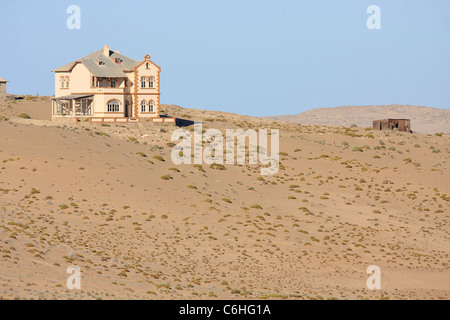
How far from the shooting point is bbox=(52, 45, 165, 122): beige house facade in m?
83.4

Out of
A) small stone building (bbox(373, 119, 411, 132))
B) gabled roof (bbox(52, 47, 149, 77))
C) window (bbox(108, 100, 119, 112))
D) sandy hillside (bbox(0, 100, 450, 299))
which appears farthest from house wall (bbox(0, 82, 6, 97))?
small stone building (bbox(373, 119, 411, 132))

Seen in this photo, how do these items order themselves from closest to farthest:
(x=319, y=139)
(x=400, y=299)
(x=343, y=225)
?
(x=400, y=299) → (x=343, y=225) → (x=319, y=139)

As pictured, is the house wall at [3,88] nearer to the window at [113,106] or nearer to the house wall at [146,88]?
the window at [113,106]

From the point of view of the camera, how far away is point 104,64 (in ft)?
281

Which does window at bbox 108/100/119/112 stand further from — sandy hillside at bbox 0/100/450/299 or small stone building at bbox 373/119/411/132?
small stone building at bbox 373/119/411/132

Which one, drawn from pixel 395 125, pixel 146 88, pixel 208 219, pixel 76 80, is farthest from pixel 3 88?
pixel 208 219

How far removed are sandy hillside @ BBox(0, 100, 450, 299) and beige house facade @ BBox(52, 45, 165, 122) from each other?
142 inches

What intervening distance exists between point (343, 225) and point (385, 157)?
93.1ft

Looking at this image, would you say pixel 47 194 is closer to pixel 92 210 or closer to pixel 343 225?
pixel 92 210

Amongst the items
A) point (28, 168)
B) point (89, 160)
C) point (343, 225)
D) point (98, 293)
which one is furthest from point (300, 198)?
point (98, 293)

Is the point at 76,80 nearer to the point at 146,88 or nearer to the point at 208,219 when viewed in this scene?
the point at 146,88

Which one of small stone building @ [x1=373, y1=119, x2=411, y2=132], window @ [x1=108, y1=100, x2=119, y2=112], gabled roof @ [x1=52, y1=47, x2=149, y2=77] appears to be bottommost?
small stone building @ [x1=373, y1=119, x2=411, y2=132]

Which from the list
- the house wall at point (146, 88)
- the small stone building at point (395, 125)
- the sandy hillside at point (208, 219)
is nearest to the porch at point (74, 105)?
the sandy hillside at point (208, 219)

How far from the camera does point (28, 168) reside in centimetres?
5994
